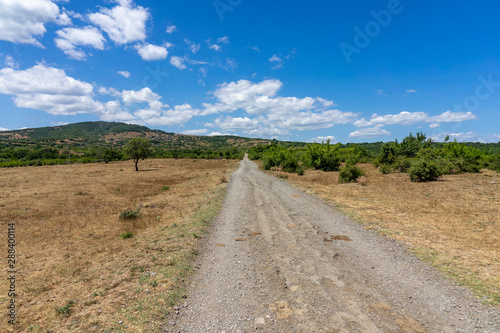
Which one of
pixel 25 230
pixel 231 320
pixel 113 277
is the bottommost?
pixel 25 230

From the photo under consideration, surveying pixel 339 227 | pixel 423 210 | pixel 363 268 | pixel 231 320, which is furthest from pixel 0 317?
pixel 423 210

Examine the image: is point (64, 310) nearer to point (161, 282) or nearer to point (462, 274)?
point (161, 282)

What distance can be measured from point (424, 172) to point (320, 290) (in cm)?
2619

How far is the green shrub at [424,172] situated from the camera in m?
24.8

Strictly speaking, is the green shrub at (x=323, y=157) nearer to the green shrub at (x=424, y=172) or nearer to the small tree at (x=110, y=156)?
the green shrub at (x=424, y=172)

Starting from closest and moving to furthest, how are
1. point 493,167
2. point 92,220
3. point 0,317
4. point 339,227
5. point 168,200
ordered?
point 0,317
point 339,227
point 92,220
point 168,200
point 493,167

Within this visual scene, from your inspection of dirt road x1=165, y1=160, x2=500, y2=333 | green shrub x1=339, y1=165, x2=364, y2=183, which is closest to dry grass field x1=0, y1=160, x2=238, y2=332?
dirt road x1=165, y1=160, x2=500, y2=333

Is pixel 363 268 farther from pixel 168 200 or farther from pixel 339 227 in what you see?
pixel 168 200

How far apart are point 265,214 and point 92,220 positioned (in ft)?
34.5

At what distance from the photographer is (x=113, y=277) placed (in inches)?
255

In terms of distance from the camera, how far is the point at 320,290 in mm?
5281

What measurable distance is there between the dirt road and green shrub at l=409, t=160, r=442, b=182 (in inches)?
811

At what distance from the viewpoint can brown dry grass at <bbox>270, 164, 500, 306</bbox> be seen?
6074 millimetres

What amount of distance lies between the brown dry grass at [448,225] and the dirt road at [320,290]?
2.31ft
